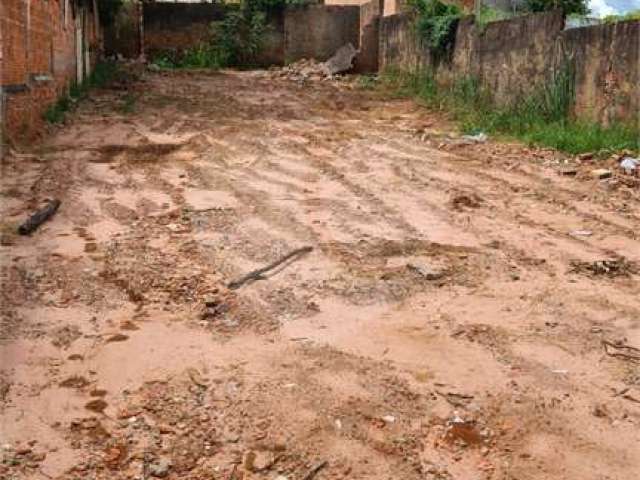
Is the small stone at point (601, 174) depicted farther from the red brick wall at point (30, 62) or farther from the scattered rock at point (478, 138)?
the red brick wall at point (30, 62)

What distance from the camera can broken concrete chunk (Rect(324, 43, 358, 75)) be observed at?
58.7ft

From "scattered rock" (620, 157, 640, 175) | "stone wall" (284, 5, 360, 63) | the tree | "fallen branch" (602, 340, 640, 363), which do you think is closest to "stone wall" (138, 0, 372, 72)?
"stone wall" (284, 5, 360, 63)

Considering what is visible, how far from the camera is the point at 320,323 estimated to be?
3.67 m

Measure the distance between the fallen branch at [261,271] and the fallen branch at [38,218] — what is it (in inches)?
70.3

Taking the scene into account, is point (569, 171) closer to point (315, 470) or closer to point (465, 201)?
point (465, 201)

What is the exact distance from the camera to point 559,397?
2949 mm

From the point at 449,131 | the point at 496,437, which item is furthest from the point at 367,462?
the point at 449,131

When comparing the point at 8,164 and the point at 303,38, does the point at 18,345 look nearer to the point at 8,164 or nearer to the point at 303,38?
the point at 8,164

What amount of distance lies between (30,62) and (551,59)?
263 inches

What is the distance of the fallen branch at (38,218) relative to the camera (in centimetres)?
496

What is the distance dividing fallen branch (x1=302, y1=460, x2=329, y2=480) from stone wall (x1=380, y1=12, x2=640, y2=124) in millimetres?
6535

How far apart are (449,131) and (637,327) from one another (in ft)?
21.5

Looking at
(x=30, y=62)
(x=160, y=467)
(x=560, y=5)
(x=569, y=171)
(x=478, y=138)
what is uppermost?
(x=560, y=5)

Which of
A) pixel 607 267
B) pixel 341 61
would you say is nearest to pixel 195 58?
pixel 341 61
